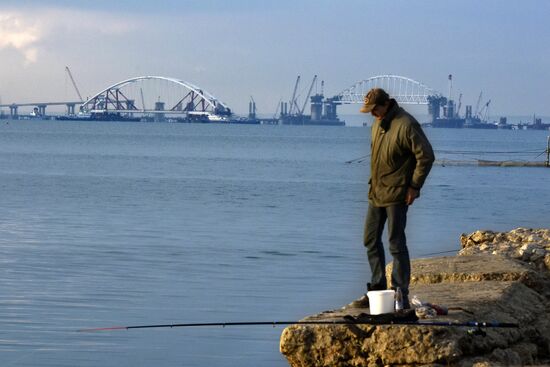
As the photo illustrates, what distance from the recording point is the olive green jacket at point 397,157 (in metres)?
6.41

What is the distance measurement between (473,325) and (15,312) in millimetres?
5410

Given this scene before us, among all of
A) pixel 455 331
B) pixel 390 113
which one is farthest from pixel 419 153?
pixel 455 331

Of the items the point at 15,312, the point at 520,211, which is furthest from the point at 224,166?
the point at 15,312

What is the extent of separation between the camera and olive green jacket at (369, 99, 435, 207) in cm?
641

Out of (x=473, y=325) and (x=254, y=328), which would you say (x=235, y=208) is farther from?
(x=473, y=325)

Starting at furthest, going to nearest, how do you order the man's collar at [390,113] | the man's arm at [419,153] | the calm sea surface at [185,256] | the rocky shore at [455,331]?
the calm sea surface at [185,256] → the man's collar at [390,113] → the man's arm at [419,153] → the rocky shore at [455,331]

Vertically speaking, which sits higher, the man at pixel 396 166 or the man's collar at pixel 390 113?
the man's collar at pixel 390 113

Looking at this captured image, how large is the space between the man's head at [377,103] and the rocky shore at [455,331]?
3.53ft

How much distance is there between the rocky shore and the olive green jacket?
66cm

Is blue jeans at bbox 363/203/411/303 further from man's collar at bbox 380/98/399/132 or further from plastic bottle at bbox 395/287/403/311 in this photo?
man's collar at bbox 380/98/399/132

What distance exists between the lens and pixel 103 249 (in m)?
15.7

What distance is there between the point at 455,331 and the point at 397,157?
106cm

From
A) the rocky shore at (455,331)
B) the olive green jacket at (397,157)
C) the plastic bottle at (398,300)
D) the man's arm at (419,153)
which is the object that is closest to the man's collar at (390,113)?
the olive green jacket at (397,157)

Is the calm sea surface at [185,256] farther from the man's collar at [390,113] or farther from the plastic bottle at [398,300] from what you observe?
the man's collar at [390,113]
